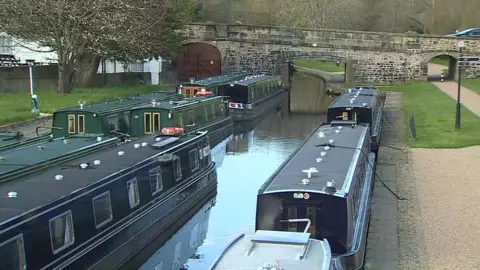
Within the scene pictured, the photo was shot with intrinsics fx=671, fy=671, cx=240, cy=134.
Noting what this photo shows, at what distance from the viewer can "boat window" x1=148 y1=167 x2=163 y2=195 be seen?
511 inches

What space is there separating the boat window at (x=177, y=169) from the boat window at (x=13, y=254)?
5869 millimetres

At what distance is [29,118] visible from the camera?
77.4 ft

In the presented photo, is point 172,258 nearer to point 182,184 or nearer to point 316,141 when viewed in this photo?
point 182,184

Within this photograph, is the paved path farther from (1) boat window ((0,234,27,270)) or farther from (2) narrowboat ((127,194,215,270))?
(1) boat window ((0,234,27,270))

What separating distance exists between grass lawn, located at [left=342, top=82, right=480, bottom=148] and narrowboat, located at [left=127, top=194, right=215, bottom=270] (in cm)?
865

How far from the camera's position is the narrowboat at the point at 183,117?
64.5 ft

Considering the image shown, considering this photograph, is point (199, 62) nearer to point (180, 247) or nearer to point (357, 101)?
point (357, 101)

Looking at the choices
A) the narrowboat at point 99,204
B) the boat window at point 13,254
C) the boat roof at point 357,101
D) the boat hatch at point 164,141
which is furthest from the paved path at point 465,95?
the boat window at point 13,254

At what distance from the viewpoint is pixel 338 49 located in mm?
45719

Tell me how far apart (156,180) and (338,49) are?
34.2 meters

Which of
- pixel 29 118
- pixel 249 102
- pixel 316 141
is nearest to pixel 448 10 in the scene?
pixel 249 102

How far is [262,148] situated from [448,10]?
42.6 m

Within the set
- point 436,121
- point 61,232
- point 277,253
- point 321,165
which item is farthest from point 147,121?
point 277,253

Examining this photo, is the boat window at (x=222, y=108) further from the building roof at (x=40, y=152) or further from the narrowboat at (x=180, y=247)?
the building roof at (x=40, y=152)
